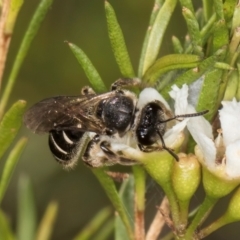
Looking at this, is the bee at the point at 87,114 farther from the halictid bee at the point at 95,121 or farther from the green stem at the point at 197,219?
the green stem at the point at 197,219

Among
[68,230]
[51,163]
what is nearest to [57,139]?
[51,163]

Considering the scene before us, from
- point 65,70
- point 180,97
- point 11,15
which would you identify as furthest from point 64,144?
point 65,70

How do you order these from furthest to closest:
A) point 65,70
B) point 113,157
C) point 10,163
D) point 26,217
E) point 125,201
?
point 65,70 < point 26,217 < point 125,201 < point 113,157 < point 10,163

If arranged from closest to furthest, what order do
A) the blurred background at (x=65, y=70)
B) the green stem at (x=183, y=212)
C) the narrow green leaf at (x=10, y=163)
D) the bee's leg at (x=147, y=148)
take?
the green stem at (x=183, y=212)
the bee's leg at (x=147, y=148)
the narrow green leaf at (x=10, y=163)
the blurred background at (x=65, y=70)

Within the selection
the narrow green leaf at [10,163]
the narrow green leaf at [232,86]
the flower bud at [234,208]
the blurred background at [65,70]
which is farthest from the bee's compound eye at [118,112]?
the blurred background at [65,70]

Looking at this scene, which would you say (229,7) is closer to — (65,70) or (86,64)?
(86,64)

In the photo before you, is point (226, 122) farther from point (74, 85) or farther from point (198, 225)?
point (74, 85)
